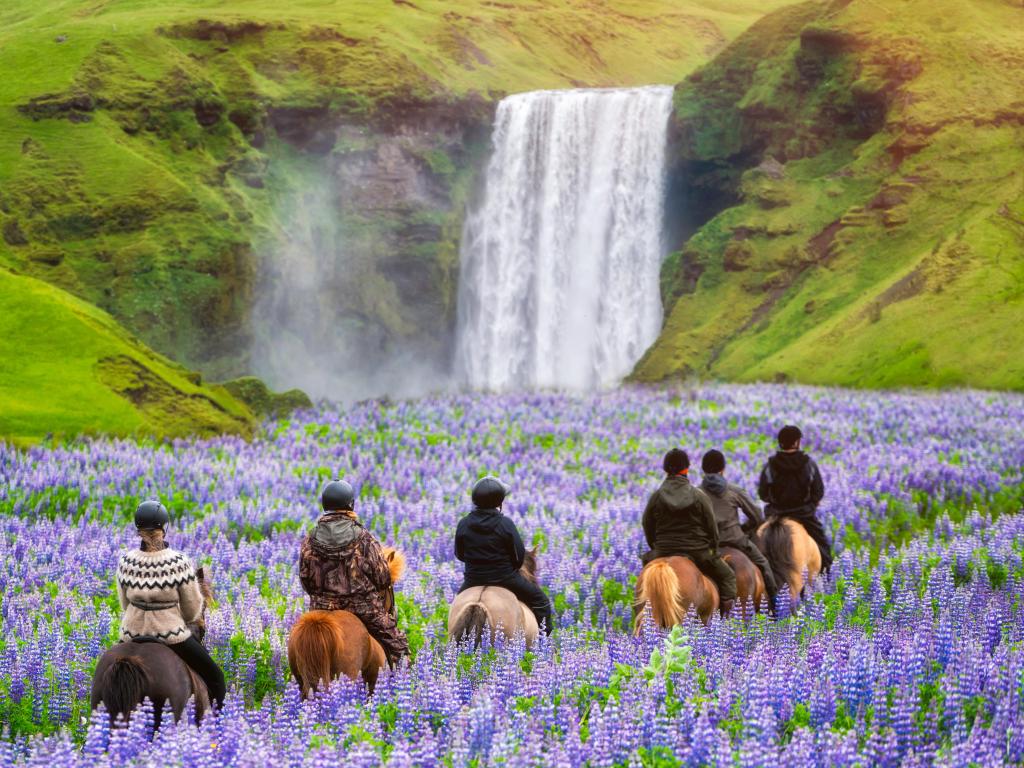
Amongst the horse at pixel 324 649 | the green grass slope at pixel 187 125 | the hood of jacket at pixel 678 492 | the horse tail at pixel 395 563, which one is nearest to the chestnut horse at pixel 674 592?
the hood of jacket at pixel 678 492

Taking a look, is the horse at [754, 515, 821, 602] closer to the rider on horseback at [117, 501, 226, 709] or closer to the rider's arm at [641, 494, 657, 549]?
the rider's arm at [641, 494, 657, 549]

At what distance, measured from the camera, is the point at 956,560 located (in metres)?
17.3

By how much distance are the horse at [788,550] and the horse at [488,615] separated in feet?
14.4

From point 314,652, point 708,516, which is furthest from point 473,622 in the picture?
point 708,516

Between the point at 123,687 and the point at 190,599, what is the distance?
3.23ft

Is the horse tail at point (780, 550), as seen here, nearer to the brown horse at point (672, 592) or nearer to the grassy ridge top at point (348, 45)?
the brown horse at point (672, 592)

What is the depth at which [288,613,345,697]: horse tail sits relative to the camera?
34.5 feet

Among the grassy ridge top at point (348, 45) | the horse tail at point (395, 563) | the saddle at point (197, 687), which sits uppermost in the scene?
the grassy ridge top at point (348, 45)

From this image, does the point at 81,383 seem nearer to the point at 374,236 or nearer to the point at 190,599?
the point at 190,599

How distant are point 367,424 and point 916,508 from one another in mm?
15610

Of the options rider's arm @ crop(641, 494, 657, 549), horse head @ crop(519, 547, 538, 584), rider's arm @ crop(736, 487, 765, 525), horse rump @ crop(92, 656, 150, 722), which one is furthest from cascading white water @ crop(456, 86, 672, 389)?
horse rump @ crop(92, 656, 150, 722)

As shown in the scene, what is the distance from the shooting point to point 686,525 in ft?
45.2

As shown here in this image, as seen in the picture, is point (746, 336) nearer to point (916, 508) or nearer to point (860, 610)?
point (916, 508)

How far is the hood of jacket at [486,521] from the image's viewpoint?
12.4 meters
